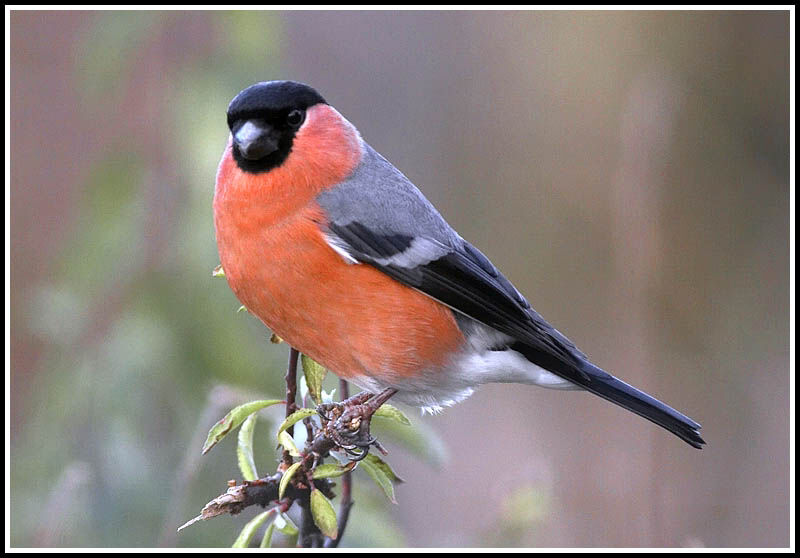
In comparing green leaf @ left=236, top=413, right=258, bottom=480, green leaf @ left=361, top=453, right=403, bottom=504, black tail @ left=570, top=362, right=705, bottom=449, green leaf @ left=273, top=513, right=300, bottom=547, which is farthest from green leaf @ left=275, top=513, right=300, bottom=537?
black tail @ left=570, top=362, right=705, bottom=449

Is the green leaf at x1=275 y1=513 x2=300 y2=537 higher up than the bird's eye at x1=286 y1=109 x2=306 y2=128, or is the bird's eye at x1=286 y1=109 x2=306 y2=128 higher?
the bird's eye at x1=286 y1=109 x2=306 y2=128

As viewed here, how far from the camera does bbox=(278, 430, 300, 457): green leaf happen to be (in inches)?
81.2

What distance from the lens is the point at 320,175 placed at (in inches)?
104

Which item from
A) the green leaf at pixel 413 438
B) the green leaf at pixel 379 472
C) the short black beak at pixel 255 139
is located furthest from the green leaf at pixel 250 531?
the short black beak at pixel 255 139

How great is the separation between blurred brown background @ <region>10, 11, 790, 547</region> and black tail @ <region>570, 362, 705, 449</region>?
362 mm

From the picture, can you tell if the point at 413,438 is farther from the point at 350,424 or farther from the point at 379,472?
the point at 379,472

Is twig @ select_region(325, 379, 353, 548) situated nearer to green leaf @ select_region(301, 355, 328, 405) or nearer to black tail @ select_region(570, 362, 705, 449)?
green leaf @ select_region(301, 355, 328, 405)

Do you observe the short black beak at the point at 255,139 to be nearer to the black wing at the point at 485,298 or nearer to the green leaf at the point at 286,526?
the black wing at the point at 485,298

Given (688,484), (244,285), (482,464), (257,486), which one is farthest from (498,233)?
(257,486)

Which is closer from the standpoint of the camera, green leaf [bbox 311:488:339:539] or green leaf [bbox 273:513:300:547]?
green leaf [bbox 311:488:339:539]

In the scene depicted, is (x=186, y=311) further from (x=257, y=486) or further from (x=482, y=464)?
(x=482, y=464)

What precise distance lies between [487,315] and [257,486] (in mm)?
936

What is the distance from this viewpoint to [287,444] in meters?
2.07

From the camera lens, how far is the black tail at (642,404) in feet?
8.75
